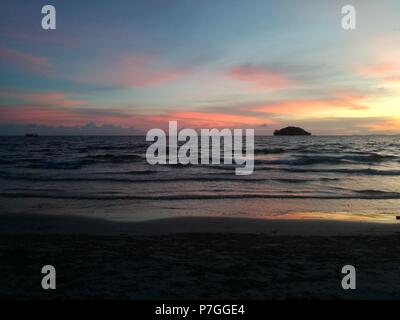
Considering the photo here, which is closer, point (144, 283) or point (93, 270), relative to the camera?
point (144, 283)

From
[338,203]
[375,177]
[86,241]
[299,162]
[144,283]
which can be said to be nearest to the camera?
[144,283]

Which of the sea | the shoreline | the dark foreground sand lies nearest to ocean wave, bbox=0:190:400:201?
the sea

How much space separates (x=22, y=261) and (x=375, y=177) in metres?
24.4

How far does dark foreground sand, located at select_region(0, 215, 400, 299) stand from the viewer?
17.7 ft

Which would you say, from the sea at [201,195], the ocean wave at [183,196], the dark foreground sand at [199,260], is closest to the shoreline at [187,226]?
the dark foreground sand at [199,260]

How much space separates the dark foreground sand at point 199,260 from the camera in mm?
5410

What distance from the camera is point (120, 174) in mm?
26812

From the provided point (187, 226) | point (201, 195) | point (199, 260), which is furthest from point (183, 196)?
point (199, 260)

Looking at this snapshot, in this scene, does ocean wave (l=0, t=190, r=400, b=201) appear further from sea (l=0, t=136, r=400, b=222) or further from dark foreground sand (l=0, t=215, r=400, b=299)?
dark foreground sand (l=0, t=215, r=400, b=299)

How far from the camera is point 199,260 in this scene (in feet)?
22.9

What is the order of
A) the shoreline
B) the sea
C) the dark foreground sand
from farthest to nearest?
1. the sea
2. the shoreline
3. the dark foreground sand

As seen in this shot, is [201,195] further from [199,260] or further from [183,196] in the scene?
[199,260]

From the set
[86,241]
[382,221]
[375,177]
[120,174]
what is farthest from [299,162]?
[86,241]
